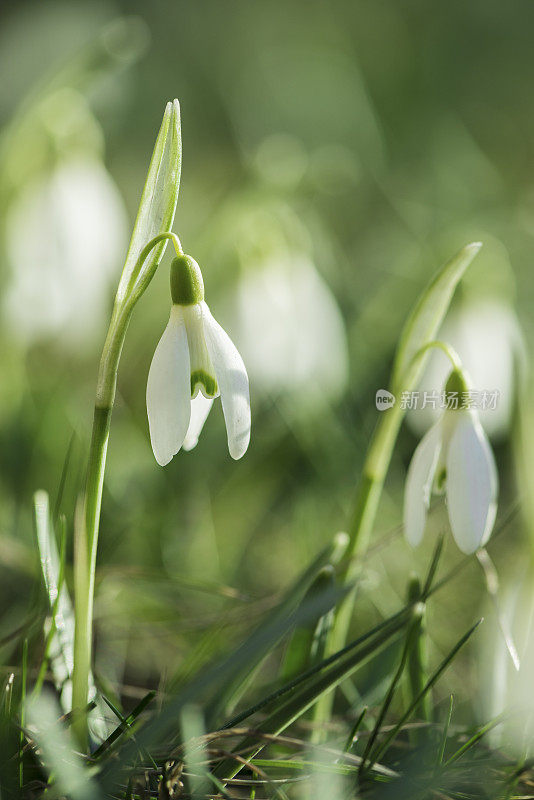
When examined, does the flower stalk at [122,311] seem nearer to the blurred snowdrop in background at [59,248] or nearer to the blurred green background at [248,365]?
the blurred green background at [248,365]

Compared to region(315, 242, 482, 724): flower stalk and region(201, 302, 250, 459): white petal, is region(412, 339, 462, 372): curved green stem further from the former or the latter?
region(201, 302, 250, 459): white petal

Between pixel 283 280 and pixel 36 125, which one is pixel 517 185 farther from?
pixel 36 125

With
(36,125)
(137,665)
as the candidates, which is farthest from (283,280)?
(137,665)

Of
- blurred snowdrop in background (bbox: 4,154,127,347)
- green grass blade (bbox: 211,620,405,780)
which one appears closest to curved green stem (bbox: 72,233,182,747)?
green grass blade (bbox: 211,620,405,780)

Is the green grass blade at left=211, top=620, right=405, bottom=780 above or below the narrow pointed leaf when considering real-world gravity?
below

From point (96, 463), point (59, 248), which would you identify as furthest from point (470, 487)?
point (59, 248)
